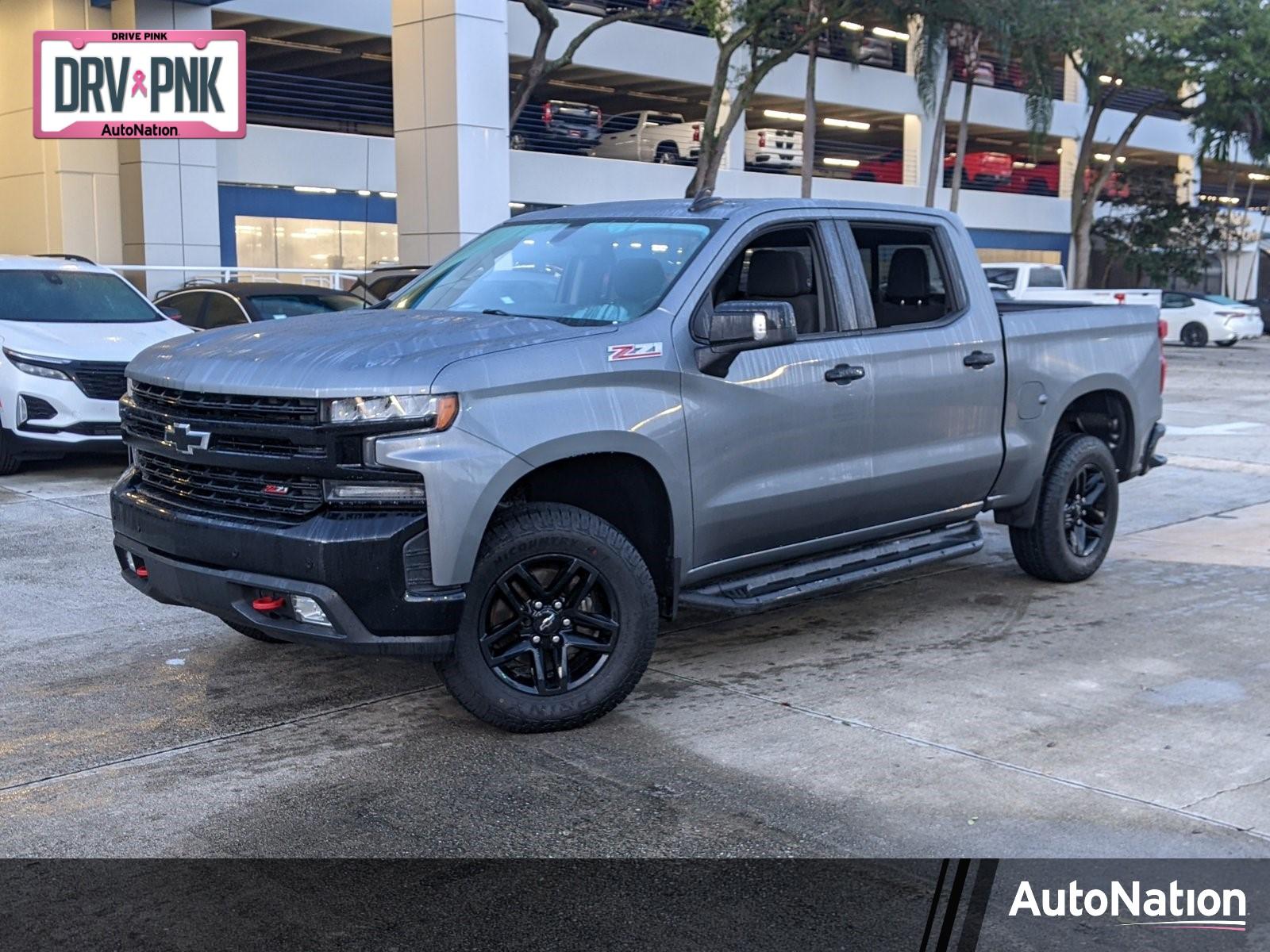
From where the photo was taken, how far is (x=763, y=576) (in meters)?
6.27

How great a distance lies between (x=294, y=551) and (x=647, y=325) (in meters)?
1.66

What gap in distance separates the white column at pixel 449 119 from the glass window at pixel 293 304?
676cm

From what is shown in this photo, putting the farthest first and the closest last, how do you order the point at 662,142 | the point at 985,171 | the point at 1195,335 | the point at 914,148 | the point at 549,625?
the point at 985,171, the point at 914,148, the point at 1195,335, the point at 662,142, the point at 549,625

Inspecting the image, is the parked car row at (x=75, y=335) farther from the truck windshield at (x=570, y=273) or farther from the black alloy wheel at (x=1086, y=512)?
the black alloy wheel at (x=1086, y=512)

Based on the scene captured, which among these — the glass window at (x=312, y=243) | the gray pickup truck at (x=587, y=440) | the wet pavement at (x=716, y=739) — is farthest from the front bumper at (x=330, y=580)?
the glass window at (x=312, y=243)

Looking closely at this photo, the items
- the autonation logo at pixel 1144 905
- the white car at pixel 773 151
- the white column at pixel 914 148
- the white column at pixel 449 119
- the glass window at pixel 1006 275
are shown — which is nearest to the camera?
the autonation logo at pixel 1144 905

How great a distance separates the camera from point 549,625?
17.6ft

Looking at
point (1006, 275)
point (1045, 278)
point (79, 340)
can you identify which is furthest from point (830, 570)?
point (1045, 278)

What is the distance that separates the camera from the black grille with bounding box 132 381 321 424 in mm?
5020

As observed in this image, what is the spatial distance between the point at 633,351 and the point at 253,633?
1.99 metres

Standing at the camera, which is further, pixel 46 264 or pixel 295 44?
pixel 295 44

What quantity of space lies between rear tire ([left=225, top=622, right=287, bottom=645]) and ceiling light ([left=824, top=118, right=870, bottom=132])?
41161 millimetres

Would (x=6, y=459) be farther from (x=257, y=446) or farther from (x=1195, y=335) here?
(x=1195, y=335)

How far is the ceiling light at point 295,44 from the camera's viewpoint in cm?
3294
